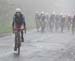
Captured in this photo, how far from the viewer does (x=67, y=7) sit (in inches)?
3391

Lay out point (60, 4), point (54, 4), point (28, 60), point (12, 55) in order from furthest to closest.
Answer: point (60, 4)
point (54, 4)
point (12, 55)
point (28, 60)

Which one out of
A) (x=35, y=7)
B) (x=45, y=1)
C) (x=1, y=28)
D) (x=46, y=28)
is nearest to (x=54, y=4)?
(x=45, y=1)

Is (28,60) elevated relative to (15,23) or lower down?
lower down

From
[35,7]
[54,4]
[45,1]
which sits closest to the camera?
[35,7]

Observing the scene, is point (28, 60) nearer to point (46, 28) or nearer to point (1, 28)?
point (1, 28)

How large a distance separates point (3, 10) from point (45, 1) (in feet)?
86.6

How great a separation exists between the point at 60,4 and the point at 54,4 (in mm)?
9633

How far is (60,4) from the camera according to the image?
78125 millimetres

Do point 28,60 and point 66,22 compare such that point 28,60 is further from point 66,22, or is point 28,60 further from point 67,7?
point 67,7

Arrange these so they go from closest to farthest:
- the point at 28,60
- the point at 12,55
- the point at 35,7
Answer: the point at 28,60 → the point at 12,55 → the point at 35,7

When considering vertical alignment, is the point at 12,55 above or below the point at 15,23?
below

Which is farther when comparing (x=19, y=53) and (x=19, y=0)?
(x=19, y=0)

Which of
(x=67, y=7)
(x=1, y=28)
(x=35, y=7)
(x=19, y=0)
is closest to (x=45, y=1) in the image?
(x=35, y=7)

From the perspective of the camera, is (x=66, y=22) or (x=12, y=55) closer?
(x=12, y=55)
